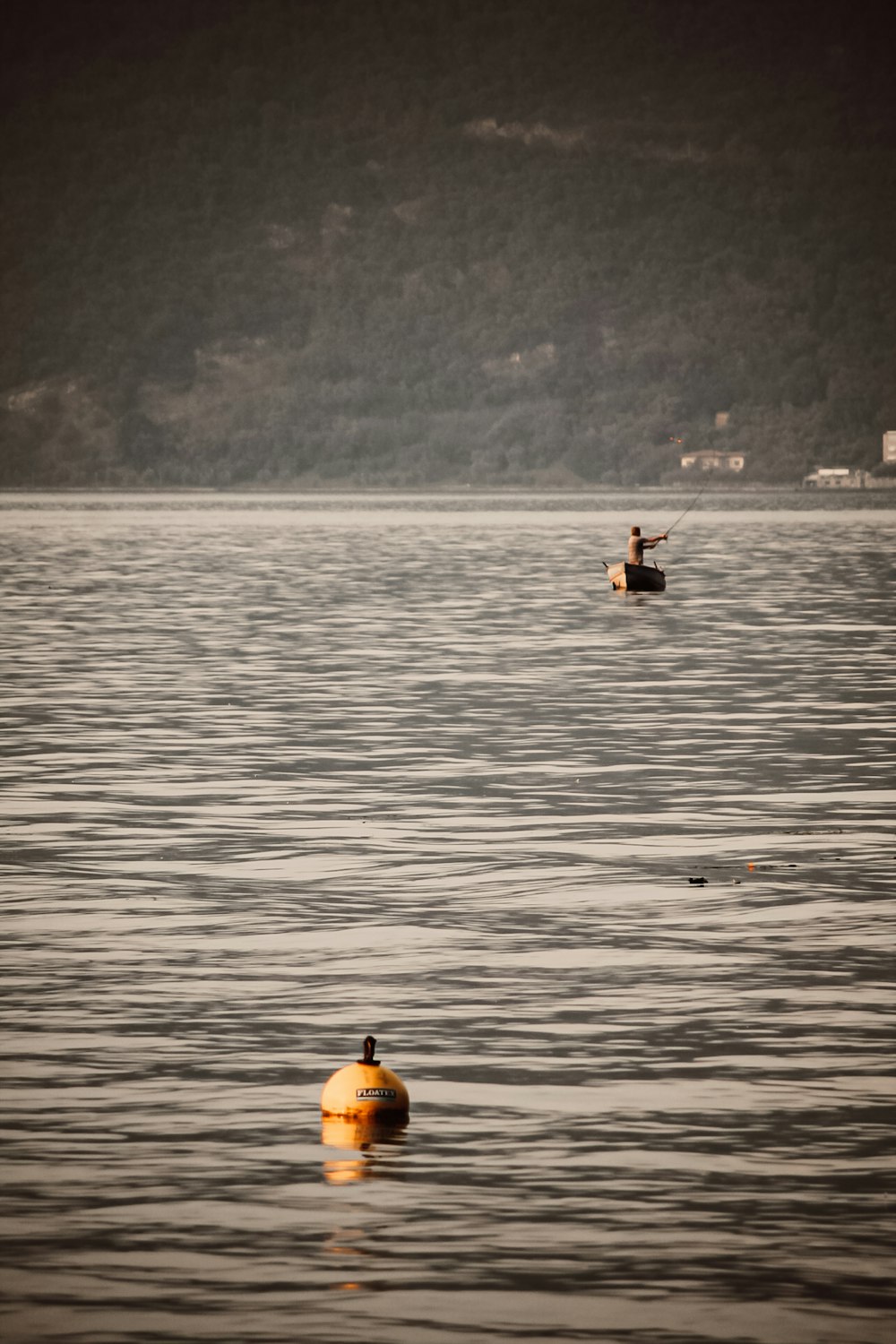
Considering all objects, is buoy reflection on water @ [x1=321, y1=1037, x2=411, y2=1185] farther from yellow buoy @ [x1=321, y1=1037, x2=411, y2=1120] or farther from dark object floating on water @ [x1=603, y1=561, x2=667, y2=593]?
dark object floating on water @ [x1=603, y1=561, x2=667, y2=593]

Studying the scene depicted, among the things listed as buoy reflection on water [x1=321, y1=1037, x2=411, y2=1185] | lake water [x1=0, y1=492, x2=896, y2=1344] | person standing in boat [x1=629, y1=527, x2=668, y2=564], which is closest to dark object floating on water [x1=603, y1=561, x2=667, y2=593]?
person standing in boat [x1=629, y1=527, x2=668, y2=564]

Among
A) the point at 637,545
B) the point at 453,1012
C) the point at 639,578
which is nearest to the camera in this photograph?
the point at 453,1012

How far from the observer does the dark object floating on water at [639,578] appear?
71438mm

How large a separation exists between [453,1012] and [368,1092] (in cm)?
279

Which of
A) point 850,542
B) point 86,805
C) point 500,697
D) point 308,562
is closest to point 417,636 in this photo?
point 500,697

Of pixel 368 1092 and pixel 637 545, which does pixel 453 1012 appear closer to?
pixel 368 1092

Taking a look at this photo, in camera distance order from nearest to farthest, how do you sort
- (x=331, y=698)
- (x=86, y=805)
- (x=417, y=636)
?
(x=86, y=805) → (x=331, y=698) → (x=417, y=636)

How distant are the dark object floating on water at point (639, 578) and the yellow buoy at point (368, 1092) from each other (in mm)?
58294

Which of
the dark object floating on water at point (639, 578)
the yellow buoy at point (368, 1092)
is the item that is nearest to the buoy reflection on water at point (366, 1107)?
the yellow buoy at point (368, 1092)

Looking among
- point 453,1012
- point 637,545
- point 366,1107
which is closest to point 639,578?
point 637,545

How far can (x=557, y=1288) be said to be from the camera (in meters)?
10.7

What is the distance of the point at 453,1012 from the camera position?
15.7 metres

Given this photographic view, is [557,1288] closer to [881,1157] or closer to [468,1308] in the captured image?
[468,1308]

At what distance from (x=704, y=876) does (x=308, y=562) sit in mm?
79172
